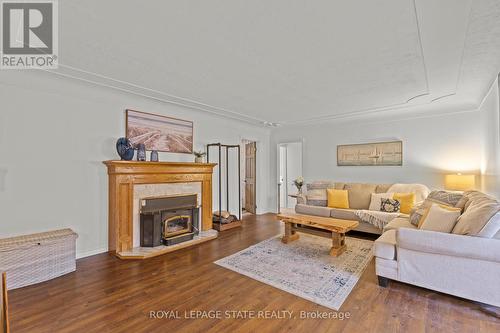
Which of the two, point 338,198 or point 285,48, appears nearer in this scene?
point 285,48

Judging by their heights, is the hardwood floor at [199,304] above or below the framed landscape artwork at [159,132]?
below

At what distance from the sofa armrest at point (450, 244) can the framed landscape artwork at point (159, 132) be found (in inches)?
149

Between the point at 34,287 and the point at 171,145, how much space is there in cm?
269

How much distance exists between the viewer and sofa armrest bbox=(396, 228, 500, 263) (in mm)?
2152

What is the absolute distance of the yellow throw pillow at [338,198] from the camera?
16.5ft

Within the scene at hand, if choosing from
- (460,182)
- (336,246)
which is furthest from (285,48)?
(460,182)

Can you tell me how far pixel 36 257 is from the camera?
8.75ft

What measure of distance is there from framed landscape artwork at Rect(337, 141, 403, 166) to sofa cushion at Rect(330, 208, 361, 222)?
147 centimetres

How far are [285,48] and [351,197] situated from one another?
384cm

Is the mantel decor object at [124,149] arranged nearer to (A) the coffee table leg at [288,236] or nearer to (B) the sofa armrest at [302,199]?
(A) the coffee table leg at [288,236]

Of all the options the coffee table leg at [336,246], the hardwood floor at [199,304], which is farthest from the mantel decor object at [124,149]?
the coffee table leg at [336,246]

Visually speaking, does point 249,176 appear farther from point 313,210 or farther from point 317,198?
point 313,210

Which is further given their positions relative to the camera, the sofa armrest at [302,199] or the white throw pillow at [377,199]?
the sofa armrest at [302,199]

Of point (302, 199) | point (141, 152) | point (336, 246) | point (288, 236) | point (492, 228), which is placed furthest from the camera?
point (302, 199)
